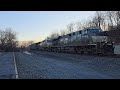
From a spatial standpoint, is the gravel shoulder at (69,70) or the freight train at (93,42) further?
the freight train at (93,42)

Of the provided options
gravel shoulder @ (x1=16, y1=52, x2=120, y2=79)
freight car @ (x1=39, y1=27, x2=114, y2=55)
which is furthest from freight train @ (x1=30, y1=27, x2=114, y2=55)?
gravel shoulder @ (x1=16, y1=52, x2=120, y2=79)

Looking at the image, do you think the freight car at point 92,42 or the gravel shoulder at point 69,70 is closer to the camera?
the gravel shoulder at point 69,70

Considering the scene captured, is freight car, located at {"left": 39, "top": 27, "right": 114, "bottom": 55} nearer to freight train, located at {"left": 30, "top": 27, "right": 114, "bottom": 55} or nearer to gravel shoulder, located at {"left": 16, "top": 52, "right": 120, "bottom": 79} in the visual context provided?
freight train, located at {"left": 30, "top": 27, "right": 114, "bottom": 55}

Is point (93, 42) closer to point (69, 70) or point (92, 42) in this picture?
point (92, 42)

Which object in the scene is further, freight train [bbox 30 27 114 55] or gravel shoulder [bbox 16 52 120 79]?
freight train [bbox 30 27 114 55]

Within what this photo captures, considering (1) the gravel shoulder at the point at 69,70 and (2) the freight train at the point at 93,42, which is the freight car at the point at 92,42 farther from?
(1) the gravel shoulder at the point at 69,70

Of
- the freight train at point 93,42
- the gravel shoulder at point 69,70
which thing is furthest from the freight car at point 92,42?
the gravel shoulder at point 69,70

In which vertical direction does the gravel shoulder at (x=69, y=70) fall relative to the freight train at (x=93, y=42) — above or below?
below

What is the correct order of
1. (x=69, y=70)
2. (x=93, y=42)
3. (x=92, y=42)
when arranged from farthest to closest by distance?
(x=92, y=42), (x=93, y=42), (x=69, y=70)

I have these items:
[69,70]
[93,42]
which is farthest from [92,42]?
[69,70]
